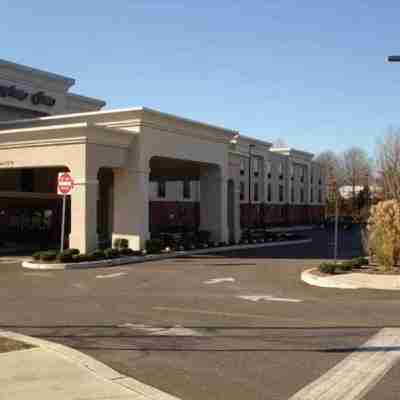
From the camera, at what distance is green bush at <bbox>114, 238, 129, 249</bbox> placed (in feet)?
Answer: 87.7

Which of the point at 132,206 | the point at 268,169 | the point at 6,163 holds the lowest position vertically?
the point at 132,206

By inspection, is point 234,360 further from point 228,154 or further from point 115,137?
point 228,154

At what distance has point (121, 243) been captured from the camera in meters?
26.8

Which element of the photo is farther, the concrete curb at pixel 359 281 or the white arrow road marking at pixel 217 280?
the white arrow road marking at pixel 217 280

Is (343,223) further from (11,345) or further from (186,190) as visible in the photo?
(11,345)

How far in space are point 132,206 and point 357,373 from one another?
66.4 feet

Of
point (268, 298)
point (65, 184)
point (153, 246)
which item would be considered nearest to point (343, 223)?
point (153, 246)

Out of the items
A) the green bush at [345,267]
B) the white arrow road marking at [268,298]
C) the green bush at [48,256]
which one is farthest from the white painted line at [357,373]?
the green bush at [48,256]

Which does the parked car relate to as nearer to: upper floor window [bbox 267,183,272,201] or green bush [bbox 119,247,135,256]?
upper floor window [bbox 267,183,272,201]

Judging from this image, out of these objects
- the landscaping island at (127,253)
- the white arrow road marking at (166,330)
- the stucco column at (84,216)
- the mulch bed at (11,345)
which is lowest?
the white arrow road marking at (166,330)

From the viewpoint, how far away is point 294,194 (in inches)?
3300

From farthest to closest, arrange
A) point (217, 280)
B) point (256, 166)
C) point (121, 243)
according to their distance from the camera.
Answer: point (256, 166)
point (121, 243)
point (217, 280)

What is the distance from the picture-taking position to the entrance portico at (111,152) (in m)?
24.5

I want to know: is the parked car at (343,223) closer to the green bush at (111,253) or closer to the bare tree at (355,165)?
the bare tree at (355,165)
